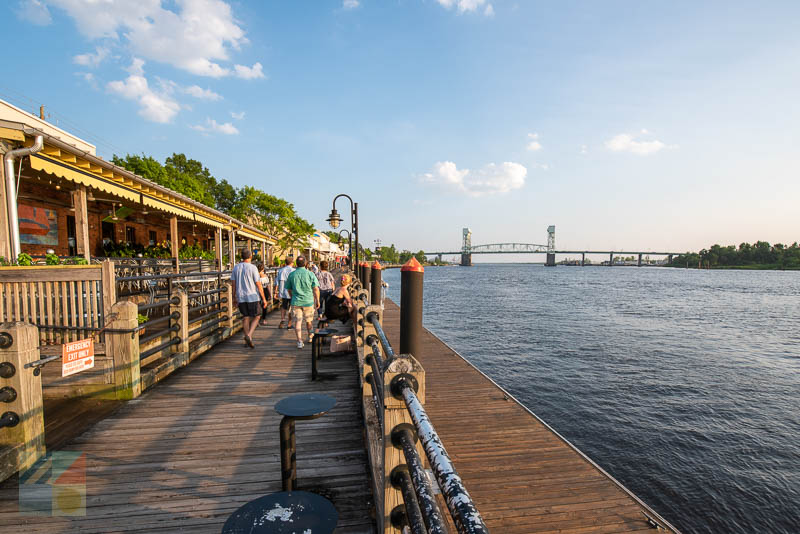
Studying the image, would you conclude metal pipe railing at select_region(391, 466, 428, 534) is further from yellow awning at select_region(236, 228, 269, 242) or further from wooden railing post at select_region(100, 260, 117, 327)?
yellow awning at select_region(236, 228, 269, 242)

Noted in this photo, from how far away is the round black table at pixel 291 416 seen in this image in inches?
99.9

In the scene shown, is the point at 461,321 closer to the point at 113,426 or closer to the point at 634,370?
the point at 634,370

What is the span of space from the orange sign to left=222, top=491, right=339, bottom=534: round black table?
106 inches

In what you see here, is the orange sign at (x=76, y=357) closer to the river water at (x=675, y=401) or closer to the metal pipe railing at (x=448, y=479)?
the metal pipe railing at (x=448, y=479)

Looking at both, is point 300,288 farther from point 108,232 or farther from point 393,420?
point 108,232

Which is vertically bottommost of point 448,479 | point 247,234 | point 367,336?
point 367,336

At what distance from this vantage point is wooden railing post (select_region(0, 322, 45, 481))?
2904 millimetres

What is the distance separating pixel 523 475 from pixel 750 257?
200m

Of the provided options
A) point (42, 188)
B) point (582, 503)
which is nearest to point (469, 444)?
point (582, 503)

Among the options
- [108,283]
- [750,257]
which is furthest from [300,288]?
[750,257]

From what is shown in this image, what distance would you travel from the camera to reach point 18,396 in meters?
2.94

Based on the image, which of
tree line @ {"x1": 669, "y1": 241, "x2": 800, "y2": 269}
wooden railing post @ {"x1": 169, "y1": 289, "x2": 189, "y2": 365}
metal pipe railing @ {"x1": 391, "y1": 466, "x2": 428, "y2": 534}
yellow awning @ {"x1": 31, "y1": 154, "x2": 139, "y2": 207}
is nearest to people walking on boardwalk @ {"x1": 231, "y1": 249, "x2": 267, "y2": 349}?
wooden railing post @ {"x1": 169, "y1": 289, "x2": 189, "y2": 365}

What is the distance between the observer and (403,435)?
160 cm

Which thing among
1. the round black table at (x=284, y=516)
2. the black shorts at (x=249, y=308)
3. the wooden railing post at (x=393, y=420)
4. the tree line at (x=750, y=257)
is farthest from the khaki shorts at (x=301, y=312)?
the tree line at (x=750, y=257)
